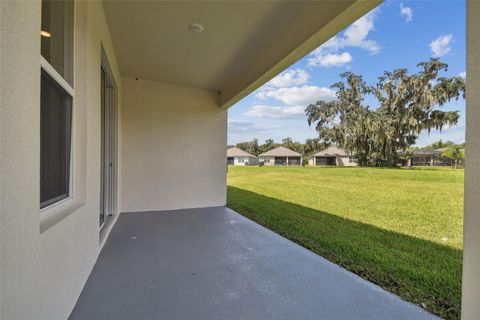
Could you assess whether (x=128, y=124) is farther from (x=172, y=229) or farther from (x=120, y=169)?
(x=172, y=229)

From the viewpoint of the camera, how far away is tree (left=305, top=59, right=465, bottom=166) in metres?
17.9

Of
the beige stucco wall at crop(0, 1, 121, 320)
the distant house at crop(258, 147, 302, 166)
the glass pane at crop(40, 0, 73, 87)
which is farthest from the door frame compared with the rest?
the distant house at crop(258, 147, 302, 166)

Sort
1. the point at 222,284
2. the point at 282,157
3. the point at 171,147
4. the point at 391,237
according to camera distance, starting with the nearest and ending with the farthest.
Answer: the point at 222,284
the point at 391,237
the point at 171,147
the point at 282,157

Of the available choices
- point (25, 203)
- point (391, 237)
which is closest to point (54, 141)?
point (25, 203)

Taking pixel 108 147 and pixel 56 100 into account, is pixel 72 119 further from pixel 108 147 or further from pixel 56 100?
pixel 108 147

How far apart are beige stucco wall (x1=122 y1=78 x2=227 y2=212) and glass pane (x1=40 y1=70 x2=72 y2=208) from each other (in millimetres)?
3254

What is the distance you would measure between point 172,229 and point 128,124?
247 centimetres

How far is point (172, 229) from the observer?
379 cm

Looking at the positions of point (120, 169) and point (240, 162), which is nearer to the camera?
point (120, 169)

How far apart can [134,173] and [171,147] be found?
0.92 meters

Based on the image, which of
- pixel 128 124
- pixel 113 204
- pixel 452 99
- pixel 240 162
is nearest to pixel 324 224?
pixel 113 204

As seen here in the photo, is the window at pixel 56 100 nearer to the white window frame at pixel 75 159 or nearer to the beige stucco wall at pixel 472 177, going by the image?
the white window frame at pixel 75 159

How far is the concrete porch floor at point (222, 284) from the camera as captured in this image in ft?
5.73

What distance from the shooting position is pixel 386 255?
3.01 metres
